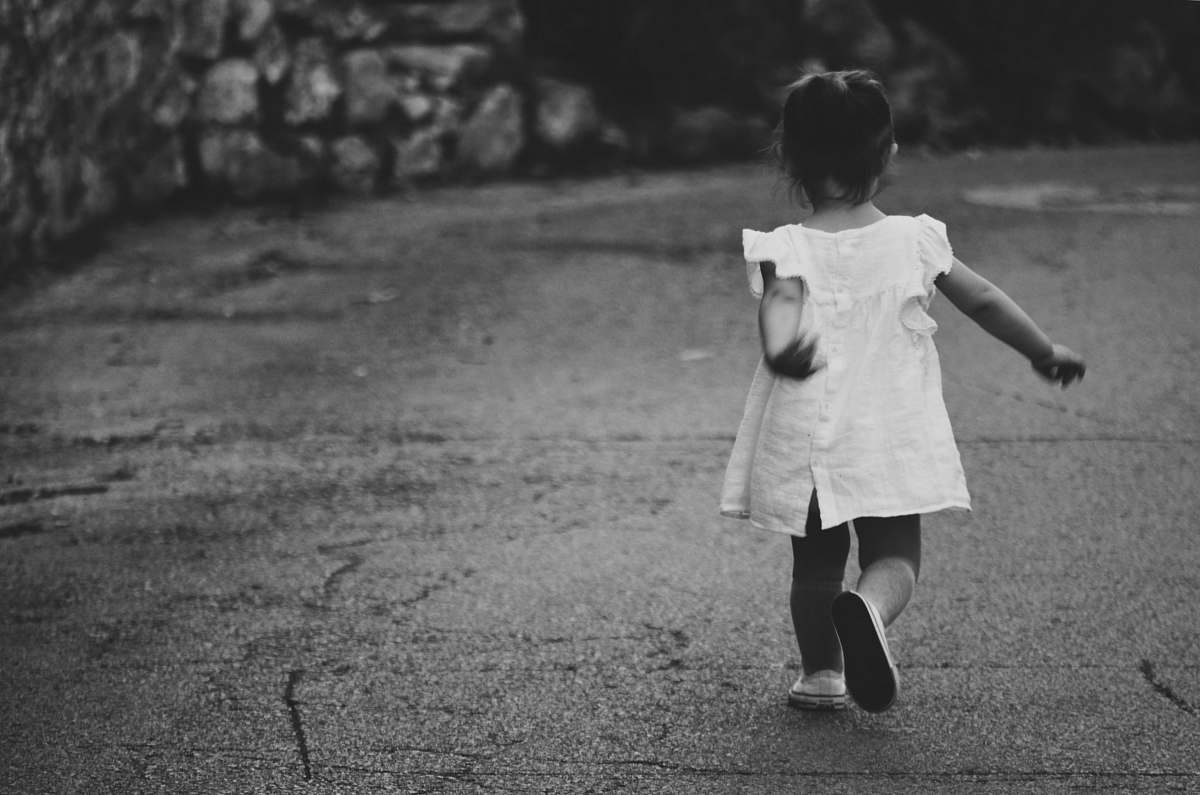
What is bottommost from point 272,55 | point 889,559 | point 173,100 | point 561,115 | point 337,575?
point 337,575

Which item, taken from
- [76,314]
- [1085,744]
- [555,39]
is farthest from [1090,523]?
[555,39]

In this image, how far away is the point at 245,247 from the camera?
845 cm

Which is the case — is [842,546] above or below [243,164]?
above

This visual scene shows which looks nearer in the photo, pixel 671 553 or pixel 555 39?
pixel 671 553

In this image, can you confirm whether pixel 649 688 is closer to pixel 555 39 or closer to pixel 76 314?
pixel 76 314

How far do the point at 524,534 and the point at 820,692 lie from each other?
1411mm

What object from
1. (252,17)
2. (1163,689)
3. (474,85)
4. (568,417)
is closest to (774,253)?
(1163,689)

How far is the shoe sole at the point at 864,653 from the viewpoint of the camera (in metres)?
3.01

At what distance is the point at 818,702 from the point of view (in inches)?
130

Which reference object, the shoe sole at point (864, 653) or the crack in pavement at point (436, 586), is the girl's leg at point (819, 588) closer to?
the shoe sole at point (864, 653)

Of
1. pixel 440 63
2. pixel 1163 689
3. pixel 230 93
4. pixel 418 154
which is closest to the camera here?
pixel 1163 689

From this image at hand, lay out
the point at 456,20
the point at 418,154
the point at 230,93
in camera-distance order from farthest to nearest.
A: 1. the point at 456,20
2. the point at 418,154
3. the point at 230,93

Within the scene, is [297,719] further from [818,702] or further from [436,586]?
[818,702]

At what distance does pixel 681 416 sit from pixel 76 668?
2692 mm
